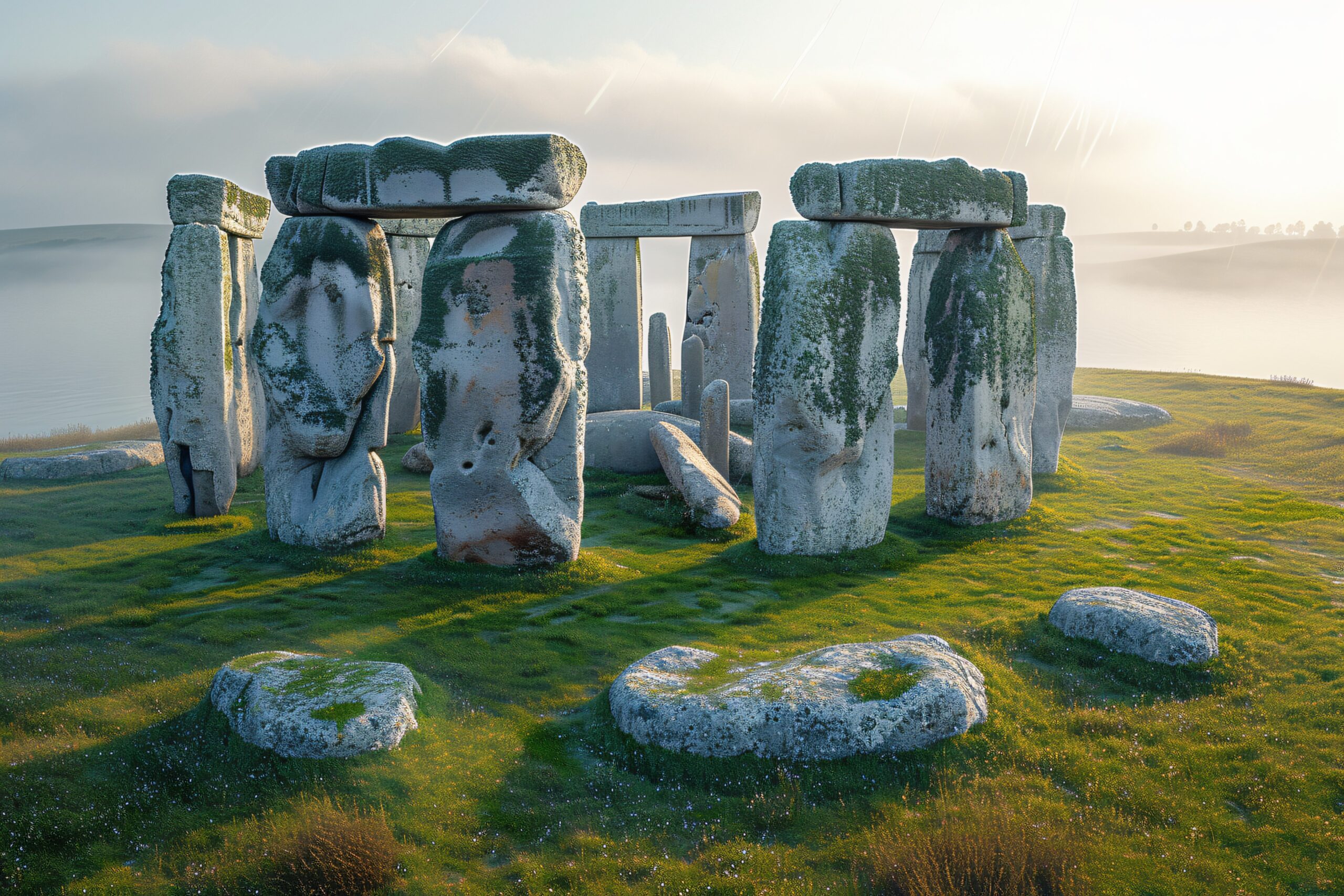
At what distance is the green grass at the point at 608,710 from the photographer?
4320 mm

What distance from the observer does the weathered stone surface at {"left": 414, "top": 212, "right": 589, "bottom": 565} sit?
8.24 metres

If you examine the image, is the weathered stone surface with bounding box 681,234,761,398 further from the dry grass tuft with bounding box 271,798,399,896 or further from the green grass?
the dry grass tuft with bounding box 271,798,399,896

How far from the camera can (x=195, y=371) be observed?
10.5 metres

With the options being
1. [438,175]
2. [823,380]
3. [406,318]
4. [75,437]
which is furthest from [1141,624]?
[75,437]

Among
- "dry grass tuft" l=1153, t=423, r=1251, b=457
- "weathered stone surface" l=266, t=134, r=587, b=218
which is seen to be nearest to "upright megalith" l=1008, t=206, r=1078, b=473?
"dry grass tuft" l=1153, t=423, r=1251, b=457

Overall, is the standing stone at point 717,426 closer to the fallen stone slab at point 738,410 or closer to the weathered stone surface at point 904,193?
the weathered stone surface at point 904,193

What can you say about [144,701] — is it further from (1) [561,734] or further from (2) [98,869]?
(1) [561,734]

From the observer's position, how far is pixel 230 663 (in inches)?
225

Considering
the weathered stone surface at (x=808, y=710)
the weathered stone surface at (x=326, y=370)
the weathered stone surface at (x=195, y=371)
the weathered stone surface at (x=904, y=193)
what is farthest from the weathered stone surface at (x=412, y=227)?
the weathered stone surface at (x=808, y=710)

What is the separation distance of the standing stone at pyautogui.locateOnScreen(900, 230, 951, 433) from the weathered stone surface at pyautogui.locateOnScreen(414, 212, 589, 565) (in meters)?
9.41

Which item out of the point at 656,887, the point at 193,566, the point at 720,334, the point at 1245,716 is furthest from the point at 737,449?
the point at 656,887

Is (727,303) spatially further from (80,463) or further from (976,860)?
(976,860)

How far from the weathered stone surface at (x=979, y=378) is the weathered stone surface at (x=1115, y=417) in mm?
8120

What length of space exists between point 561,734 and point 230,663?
2171mm
